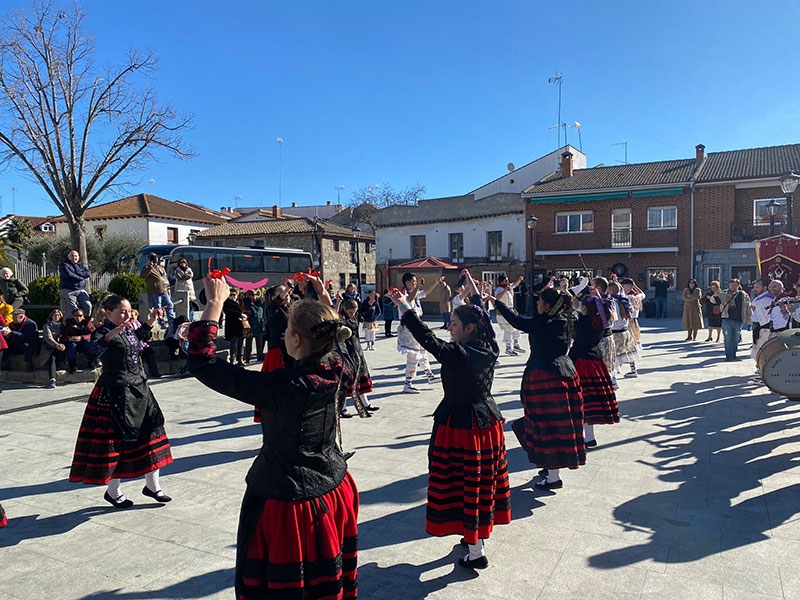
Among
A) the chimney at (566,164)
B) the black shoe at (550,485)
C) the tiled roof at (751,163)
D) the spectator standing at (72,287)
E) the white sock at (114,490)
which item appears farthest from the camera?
the chimney at (566,164)

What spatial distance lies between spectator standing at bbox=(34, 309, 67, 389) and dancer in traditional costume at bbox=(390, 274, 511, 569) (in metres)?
9.04

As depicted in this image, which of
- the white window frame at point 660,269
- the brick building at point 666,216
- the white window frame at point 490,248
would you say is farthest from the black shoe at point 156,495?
the white window frame at point 490,248

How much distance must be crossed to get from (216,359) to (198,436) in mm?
4946

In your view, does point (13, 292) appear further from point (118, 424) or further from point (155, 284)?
point (118, 424)

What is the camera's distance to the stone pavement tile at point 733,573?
3.42 meters

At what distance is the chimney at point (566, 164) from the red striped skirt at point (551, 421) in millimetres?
30802

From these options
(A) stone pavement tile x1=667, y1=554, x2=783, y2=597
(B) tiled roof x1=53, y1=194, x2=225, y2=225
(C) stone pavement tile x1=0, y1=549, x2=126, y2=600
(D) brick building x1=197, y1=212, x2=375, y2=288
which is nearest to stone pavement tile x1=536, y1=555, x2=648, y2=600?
(A) stone pavement tile x1=667, y1=554, x2=783, y2=597

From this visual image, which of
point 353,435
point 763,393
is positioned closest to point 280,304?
point 353,435

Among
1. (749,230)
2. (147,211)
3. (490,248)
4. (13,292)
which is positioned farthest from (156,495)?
(147,211)

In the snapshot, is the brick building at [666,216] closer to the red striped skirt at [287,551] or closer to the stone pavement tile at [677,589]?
the stone pavement tile at [677,589]

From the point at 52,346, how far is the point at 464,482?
9.39 meters

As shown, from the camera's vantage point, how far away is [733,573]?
357 cm

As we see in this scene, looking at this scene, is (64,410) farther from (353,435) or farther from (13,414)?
(353,435)

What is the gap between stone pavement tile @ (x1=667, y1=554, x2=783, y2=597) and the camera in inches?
135
